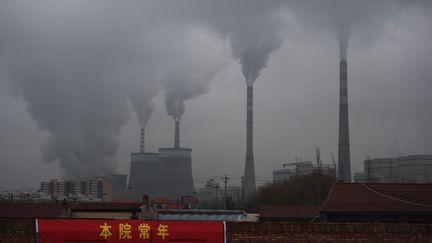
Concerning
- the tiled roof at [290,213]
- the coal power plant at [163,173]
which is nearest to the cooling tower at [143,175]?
the coal power plant at [163,173]

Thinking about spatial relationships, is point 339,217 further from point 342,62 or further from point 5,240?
point 342,62

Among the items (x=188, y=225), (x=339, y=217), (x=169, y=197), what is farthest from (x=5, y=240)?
(x=169, y=197)

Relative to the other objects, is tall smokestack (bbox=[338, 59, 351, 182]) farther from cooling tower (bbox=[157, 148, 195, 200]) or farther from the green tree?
cooling tower (bbox=[157, 148, 195, 200])

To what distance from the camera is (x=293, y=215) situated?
144ft

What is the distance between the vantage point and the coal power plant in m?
105

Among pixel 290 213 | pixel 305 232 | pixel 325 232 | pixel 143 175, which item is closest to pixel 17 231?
pixel 305 232

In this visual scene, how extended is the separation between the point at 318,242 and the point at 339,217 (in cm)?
1173

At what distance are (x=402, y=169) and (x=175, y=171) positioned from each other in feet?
147

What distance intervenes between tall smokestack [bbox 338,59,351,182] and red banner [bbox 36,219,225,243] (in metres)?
71.9

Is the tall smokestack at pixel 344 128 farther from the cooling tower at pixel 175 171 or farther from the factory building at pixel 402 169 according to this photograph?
the cooling tower at pixel 175 171

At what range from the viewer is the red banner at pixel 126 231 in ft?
38.2

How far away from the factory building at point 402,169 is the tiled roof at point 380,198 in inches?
3269

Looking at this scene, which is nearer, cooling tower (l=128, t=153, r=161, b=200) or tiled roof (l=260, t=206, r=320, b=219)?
tiled roof (l=260, t=206, r=320, b=219)

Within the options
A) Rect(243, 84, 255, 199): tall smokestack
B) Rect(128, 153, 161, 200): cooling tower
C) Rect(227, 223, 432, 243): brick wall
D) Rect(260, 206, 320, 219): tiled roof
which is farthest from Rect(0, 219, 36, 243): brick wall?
Rect(128, 153, 161, 200): cooling tower
